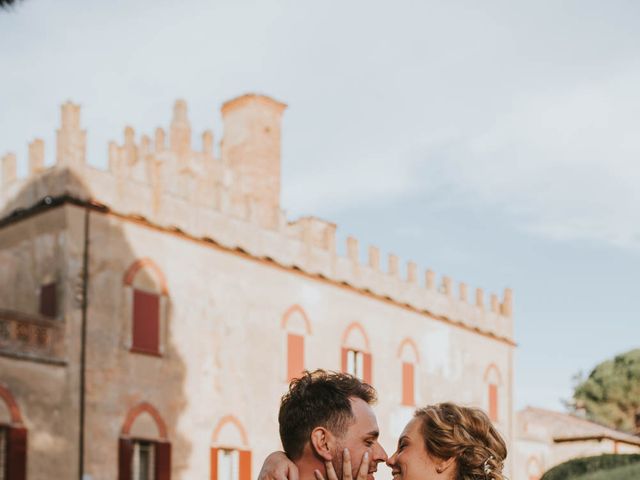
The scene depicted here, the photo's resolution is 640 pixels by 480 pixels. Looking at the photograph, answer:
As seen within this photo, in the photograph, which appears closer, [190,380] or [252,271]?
[190,380]

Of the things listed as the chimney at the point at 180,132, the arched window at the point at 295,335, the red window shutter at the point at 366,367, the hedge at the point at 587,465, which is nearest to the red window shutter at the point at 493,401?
the red window shutter at the point at 366,367

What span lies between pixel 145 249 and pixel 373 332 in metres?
7.93

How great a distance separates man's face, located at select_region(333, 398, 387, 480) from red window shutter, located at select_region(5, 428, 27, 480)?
49.7 feet

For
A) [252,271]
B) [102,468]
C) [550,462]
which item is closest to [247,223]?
[252,271]

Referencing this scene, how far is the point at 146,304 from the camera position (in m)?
20.5

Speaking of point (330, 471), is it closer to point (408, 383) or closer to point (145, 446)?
point (145, 446)

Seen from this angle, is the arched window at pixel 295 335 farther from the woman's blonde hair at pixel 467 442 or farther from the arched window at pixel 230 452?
the woman's blonde hair at pixel 467 442

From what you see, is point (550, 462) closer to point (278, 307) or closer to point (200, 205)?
point (278, 307)

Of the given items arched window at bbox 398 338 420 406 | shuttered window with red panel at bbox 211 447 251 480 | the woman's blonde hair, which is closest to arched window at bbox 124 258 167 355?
shuttered window with red panel at bbox 211 447 251 480

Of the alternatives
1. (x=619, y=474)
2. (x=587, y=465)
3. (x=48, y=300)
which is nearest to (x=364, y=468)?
(x=619, y=474)

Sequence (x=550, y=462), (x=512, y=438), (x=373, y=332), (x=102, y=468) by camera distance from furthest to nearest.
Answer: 1. (x=550, y=462)
2. (x=512, y=438)
3. (x=373, y=332)
4. (x=102, y=468)

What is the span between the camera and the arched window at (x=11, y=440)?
690 inches

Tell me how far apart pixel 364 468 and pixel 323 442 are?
17 centimetres

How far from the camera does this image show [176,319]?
21.0 meters
